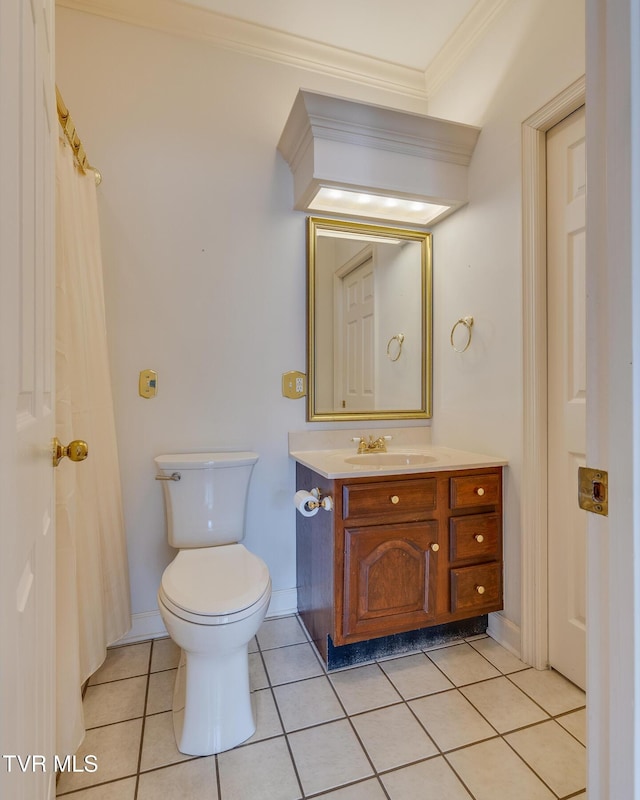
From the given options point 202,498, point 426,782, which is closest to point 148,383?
point 202,498

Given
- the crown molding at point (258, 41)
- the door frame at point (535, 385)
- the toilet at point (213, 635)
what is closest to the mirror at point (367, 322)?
the door frame at point (535, 385)

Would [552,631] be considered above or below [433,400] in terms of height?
below

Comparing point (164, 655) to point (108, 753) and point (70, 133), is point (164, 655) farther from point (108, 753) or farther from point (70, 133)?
point (70, 133)

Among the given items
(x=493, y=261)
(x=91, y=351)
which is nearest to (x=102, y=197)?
(x=91, y=351)

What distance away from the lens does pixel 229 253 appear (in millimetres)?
1996

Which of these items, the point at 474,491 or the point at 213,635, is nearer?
the point at 213,635

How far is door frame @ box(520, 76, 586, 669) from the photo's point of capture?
166 centimetres

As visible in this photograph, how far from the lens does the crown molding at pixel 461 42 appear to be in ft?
6.00

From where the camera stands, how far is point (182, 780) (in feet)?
3.87

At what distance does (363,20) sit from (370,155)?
69 centimetres

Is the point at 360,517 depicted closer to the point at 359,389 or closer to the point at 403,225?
the point at 359,389

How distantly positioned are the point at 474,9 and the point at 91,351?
2.26 m

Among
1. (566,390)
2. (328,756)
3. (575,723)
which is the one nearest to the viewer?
(328,756)

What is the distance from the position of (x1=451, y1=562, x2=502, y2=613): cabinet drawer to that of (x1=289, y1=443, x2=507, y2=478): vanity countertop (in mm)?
449
